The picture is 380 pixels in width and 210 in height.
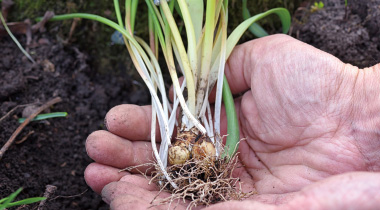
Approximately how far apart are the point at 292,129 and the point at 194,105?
0.39 m

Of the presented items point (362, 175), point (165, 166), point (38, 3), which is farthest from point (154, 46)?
point (362, 175)

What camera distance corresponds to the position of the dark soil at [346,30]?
169 centimetres

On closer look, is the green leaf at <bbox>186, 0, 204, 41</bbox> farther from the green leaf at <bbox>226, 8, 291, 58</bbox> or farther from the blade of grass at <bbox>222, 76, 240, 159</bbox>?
the blade of grass at <bbox>222, 76, 240, 159</bbox>

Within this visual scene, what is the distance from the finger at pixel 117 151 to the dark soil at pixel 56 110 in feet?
0.58

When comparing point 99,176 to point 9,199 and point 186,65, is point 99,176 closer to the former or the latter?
point 9,199

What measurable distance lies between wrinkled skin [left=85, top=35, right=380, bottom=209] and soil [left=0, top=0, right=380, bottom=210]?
323 mm

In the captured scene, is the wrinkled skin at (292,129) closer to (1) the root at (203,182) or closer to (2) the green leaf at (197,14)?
(1) the root at (203,182)

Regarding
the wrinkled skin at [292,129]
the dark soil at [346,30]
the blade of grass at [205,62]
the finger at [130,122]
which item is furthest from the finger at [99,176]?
the dark soil at [346,30]

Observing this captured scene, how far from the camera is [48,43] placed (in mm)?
1793

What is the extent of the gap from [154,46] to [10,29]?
0.77 m

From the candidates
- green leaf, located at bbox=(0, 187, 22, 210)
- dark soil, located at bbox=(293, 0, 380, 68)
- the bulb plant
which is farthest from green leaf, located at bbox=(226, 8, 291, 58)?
green leaf, located at bbox=(0, 187, 22, 210)

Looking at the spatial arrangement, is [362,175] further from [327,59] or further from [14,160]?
[14,160]

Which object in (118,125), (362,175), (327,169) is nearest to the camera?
(362,175)

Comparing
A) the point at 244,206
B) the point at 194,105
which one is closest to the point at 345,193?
the point at 244,206
